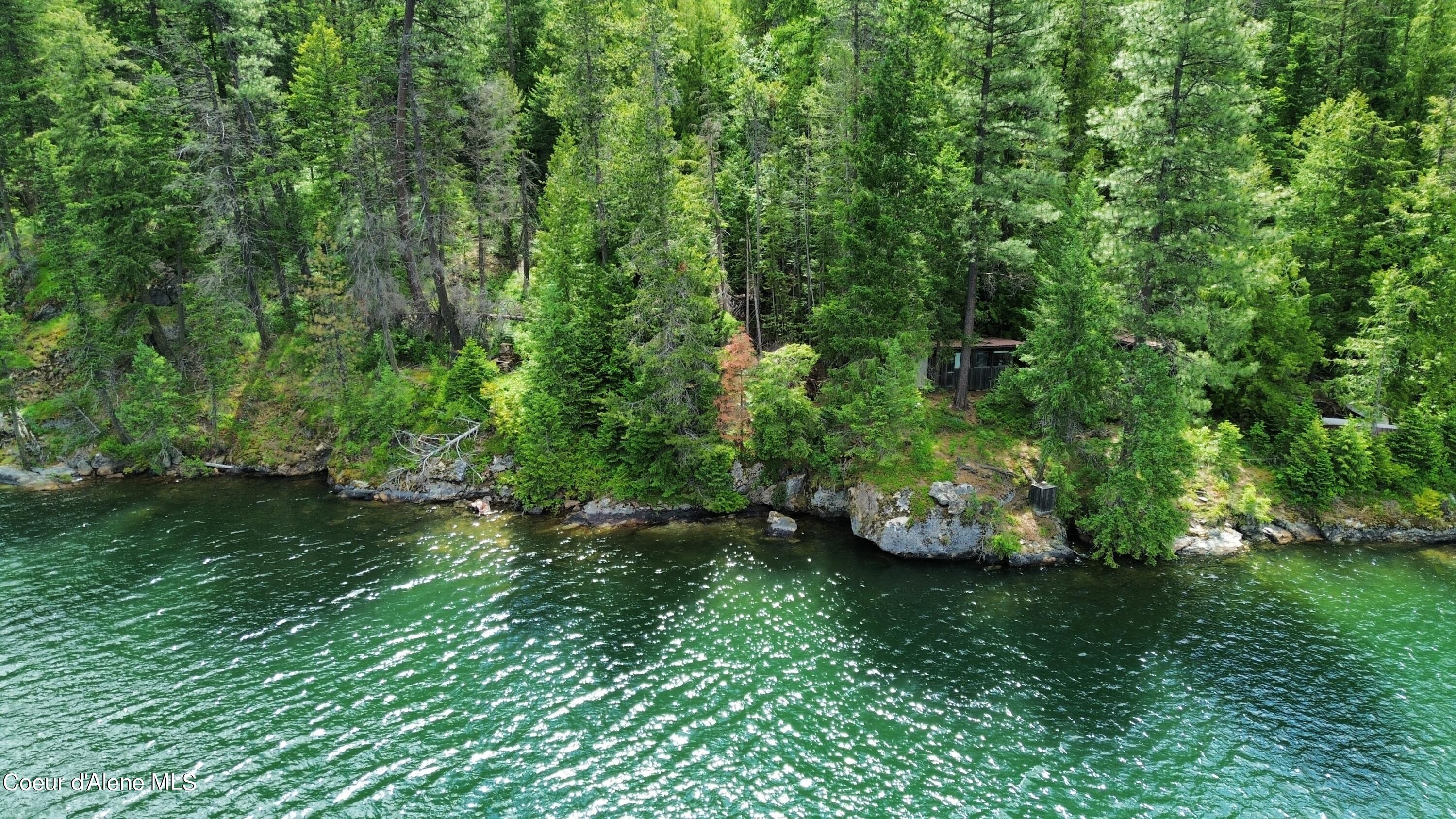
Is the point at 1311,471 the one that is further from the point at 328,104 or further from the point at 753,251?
the point at 328,104

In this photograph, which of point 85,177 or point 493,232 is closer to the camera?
point 85,177


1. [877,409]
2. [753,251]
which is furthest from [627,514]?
[753,251]

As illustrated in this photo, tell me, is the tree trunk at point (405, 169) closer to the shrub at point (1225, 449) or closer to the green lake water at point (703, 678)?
the green lake water at point (703, 678)

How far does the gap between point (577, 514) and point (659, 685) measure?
11.9 meters

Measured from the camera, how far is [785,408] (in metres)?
27.5

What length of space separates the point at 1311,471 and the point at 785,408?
855 inches

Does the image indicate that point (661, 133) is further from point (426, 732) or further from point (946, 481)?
point (426, 732)

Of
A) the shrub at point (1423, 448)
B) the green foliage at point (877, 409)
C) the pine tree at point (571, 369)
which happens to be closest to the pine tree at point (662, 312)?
the pine tree at point (571, 369)

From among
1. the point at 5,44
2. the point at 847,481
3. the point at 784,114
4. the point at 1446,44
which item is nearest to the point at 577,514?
the point at 847,481

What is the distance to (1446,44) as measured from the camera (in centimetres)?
3925

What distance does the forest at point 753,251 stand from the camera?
80.3 feet

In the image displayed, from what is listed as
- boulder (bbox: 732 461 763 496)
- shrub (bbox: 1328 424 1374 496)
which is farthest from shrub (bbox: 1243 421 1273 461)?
boulder (bbox: 732 461 763 496)

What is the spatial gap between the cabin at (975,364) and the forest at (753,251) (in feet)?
2.78

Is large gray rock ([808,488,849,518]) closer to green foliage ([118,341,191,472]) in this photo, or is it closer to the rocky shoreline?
the rocky shoreline
